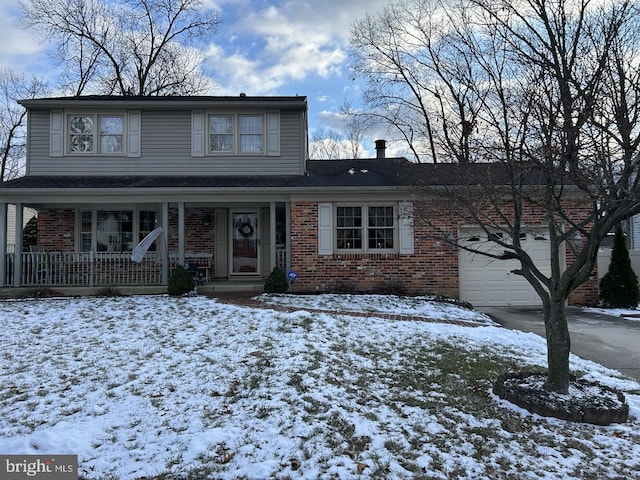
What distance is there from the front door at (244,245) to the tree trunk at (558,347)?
9.37 metres

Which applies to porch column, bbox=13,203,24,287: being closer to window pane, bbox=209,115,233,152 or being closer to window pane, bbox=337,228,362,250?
window pane, bbox=209,115,233,152

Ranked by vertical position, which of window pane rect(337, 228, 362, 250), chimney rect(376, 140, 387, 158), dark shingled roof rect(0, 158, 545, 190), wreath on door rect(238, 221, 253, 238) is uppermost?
chimney rect(376, 140, 387, 158)

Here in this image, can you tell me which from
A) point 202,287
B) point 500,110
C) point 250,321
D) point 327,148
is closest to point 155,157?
point 202,287

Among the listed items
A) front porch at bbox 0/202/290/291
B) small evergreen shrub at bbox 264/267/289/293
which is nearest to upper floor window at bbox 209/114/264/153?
front porch at bbox 0/202/290/291

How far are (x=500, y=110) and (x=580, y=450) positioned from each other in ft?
11.4

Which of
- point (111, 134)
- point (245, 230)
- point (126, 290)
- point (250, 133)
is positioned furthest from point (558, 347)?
point (111, 134)

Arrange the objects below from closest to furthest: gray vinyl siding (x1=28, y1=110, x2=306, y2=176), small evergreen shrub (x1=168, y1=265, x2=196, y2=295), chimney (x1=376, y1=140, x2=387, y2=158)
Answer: small evergreen shrub (x1=168, y1=265, x2=196, y2=295) → gray vinyl siding (x1=28, y1=110, x2=306, y2=176) → chimney (x1=376, y1=140, x2=387, y2=158)

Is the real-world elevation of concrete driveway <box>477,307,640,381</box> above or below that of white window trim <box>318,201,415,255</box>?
below

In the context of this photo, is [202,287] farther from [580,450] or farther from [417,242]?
[580,450]

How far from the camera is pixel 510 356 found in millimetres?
5695

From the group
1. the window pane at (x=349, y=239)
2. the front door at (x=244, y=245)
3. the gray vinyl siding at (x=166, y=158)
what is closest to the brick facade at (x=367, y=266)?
the window pane at (x=349, y=239)

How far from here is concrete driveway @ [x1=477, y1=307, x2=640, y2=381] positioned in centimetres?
592

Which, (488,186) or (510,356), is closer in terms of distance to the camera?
(488,186)
